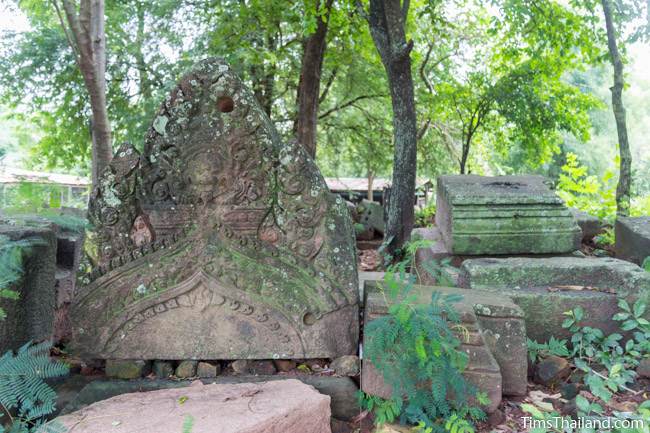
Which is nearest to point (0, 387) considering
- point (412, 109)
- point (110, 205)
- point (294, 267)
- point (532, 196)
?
point (110, 205)

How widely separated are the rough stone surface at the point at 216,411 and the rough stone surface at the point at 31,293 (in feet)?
2.27

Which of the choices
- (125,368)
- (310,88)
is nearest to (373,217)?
(310,88)

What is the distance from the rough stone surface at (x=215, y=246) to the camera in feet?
8.81

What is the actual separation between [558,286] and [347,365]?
168cm

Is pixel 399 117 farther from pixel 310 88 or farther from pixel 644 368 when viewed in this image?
pixel 644 368

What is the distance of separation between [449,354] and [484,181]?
128 inches

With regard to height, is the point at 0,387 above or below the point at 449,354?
below

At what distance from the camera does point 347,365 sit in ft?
8.68

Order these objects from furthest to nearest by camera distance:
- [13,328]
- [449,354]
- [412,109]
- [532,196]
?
[412,109] < [532,196] < [13,328] < [449,354]

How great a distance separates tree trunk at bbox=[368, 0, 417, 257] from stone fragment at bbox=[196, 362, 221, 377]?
13.3 feet

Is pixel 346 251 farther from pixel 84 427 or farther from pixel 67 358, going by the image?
pixel 67 358

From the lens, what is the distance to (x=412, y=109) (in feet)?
21.3

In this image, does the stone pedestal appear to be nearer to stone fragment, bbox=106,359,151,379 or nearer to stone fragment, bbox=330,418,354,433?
stone fragment, bbox=330,418,354,433

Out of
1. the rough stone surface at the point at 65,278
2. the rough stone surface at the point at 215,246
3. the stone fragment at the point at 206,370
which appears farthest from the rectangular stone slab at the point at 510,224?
the rough stone surface at the point at 65,278
